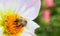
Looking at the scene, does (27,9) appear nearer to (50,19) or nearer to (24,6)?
(24,6)

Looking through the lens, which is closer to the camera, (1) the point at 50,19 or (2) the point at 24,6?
(2) the point at 24,6

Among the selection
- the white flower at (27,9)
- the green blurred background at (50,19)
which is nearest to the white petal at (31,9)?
the white flower at (27,9)

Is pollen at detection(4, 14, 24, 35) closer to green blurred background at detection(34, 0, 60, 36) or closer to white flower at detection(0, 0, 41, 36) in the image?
white flower at detection(0, 0, 41, 36)

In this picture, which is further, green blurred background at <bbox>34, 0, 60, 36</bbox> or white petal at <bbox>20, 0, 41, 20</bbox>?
green blurred background at <bbox>34, 0, 60, 36</bbox>

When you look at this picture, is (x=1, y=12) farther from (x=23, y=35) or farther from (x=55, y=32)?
(x=55, y=32)

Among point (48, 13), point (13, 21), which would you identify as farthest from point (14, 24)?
point (48, 13)

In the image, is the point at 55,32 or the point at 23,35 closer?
the point at 23,35

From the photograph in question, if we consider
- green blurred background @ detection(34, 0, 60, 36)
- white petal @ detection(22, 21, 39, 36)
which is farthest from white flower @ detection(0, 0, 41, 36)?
green blurred background @ detection(34, 0, 60, 36)

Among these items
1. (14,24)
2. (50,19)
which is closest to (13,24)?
(14,24)
